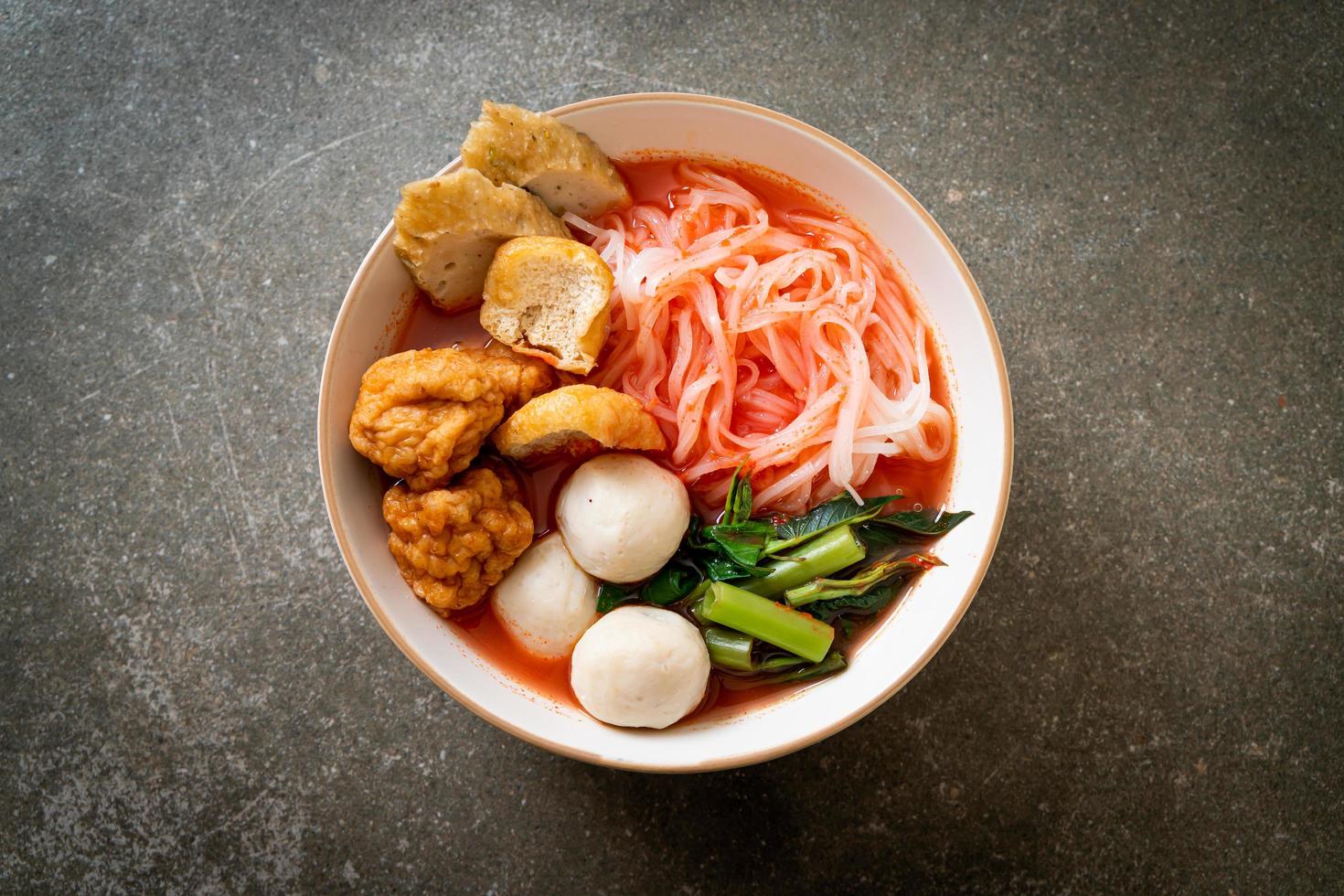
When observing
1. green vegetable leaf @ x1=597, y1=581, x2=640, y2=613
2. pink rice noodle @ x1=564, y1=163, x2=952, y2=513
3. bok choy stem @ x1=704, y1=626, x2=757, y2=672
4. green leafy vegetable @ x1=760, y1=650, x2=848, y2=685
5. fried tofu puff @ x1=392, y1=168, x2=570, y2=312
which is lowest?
green leafy vegetable @ x1=760, y1=650, x2=848, y2=685

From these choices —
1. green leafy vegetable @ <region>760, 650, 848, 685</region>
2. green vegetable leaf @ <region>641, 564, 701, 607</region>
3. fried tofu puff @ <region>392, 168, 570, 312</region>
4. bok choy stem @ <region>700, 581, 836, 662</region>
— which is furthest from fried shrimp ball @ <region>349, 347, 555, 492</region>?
green leafy vegetable @ <region>760, 650, 848, 685</region>

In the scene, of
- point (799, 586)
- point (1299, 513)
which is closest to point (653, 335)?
point (799, 586)

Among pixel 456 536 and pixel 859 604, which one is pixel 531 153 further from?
pixel 859 604

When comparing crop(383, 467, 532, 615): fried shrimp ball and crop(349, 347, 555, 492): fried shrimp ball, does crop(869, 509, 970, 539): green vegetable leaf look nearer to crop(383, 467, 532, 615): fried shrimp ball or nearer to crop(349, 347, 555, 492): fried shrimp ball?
crop(383, 467, 532, 615): fried shrimp ball

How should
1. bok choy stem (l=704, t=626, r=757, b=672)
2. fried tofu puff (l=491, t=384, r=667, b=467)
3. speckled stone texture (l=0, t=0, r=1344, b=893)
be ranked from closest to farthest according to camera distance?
1. fried tofu puff (l=491, t=384, r=667, b=467)
2. bok choy stem (l=704, t=626, r=757, b=672)
3. speckled stone texture (l=0, t=0, r=1344, b=893)

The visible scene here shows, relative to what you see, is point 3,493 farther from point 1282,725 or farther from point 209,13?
point 1282,725

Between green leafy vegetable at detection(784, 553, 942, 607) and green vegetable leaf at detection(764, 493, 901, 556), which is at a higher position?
green vegetable leaf at detection(764, 493, 901, 556)
